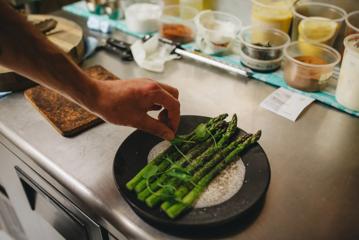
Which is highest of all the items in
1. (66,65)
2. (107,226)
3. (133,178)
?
(66,65)

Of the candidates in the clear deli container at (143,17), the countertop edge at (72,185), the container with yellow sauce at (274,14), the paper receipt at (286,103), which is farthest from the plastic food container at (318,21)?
the countertop edge at (72,185)

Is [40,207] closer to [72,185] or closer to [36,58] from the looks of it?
[72,185]

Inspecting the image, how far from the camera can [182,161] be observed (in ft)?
2.63

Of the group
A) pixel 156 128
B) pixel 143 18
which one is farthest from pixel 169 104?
pixel 143 18

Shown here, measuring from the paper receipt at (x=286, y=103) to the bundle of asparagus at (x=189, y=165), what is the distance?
0.61 ft

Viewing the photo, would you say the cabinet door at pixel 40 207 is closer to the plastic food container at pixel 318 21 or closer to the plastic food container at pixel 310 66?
the plastic food container at pixel 310 66

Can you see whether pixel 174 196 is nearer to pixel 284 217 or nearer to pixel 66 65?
pixel 284 217

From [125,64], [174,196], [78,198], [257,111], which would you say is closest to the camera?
[174,196]

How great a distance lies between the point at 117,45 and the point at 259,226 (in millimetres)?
850

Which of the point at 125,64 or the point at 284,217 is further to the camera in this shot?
the point at 125,64

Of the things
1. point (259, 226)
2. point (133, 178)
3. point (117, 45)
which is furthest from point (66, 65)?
point (117, 45)

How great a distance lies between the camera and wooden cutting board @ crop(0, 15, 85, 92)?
3.45ft

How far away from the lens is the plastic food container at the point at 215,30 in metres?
1.22

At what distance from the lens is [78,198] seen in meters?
0.81
